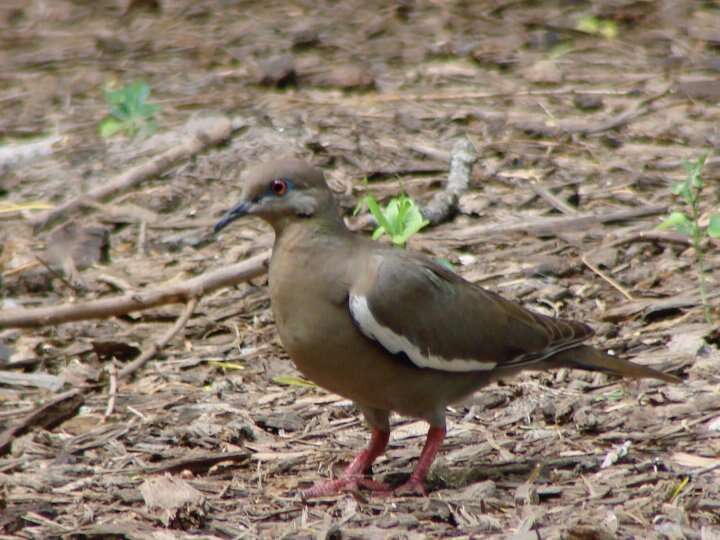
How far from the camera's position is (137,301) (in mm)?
6379

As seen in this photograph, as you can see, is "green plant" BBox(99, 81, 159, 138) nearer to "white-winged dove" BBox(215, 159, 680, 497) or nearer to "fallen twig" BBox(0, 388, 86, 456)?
"fallen twig" BBox(0, 388, 86, 456)

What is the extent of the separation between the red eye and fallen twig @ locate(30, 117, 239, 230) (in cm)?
304

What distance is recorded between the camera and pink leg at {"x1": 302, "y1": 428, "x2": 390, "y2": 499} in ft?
16.0

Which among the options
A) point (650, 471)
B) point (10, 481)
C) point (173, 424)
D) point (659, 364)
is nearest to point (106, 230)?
point (173, 424)

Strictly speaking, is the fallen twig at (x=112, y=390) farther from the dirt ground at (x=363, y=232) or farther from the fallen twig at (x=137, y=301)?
the fallen twig at (x=137, y=301)

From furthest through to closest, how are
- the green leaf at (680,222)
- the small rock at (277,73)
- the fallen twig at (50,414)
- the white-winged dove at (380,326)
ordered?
the small rock at (277,73), the green leaf at (680,222), the fallen twig at (50,414), the white-winged dove at (380,326)

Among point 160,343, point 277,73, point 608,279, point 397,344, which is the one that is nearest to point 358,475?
point 397,344

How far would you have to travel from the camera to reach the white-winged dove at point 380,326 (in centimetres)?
484

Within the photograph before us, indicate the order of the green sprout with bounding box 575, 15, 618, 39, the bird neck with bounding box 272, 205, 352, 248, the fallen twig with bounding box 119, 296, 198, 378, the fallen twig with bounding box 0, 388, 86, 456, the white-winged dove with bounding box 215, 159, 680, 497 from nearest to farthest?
the white-winged dove with bounding box 215, 159, 680, 497 → the bird neck with bounding box 272, 205, 352, 248 → the fallen twig with bounding box 0, 388, 86, 456 → the fallen twig with bounding box 119, 296, 198, 378 → the green sprout with bounding box 575, 15, 618, 39

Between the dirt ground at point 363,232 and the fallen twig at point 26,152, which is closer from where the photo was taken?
the dirt ground at point 363,232

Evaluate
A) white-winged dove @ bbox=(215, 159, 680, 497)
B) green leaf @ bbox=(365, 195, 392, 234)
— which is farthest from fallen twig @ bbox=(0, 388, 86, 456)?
green leaf @ bbox=(365, 195, 392, 234)

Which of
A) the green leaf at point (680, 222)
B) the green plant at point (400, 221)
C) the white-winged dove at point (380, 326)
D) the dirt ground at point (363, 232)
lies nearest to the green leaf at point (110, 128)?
the dirt ground at point (363, 232)

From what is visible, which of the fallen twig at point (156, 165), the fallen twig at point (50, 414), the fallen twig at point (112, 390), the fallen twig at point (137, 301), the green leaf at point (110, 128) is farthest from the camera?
the green leaf at point (110, 128)

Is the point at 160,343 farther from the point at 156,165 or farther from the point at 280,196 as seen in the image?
the point at 156,165
